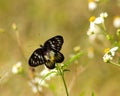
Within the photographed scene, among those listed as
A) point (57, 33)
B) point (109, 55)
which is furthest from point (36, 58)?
point (57, 33)

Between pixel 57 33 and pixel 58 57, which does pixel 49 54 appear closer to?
pixel 58 57

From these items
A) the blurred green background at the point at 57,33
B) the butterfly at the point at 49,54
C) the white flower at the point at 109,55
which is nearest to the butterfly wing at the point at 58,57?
the butterfly at the point at 49,54

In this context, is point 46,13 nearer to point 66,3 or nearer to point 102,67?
point 66,3

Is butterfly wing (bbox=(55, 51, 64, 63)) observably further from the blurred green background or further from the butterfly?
the blurred green background

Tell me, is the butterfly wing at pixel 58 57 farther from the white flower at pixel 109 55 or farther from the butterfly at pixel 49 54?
the white flower at pixel 109 55

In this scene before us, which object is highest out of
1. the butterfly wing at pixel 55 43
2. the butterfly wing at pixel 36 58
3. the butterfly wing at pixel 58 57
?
the butterfly wing at pixel 55 43

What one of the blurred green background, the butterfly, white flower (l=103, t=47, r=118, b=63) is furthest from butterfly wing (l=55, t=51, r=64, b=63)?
the blurred green background
